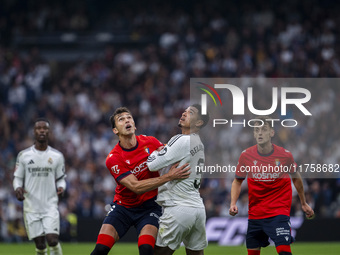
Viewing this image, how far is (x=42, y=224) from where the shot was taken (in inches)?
413

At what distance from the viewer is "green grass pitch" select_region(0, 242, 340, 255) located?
1441 cm

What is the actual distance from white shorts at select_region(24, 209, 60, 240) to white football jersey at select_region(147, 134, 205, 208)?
3.28 meters

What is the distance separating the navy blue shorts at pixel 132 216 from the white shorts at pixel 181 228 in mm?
309

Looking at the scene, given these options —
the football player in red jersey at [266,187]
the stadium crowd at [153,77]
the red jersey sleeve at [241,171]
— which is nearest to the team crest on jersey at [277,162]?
the football player in red jersey at [266,187]

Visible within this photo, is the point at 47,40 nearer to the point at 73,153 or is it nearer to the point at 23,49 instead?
the point at 23,49

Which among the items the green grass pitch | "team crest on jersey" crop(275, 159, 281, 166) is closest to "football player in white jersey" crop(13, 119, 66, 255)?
"team crest on jersey" crop(275, 159, 281, 166)

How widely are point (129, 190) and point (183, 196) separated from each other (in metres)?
0.86

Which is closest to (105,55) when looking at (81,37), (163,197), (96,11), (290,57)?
(81,37)

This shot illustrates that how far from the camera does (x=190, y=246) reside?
7758 mm

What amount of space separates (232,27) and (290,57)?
10.6 feet

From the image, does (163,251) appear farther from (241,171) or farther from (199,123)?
(241,171)

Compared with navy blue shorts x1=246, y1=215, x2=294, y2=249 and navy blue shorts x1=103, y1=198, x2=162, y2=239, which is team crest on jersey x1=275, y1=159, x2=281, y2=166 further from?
navy blue shorts x1=103, y1=198, x2=162, y2=239

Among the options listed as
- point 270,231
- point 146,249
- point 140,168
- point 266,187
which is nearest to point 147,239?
point 146,249

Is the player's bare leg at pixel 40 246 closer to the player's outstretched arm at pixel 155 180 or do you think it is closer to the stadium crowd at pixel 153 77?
the player's outstretched arm at pixel 155 180
